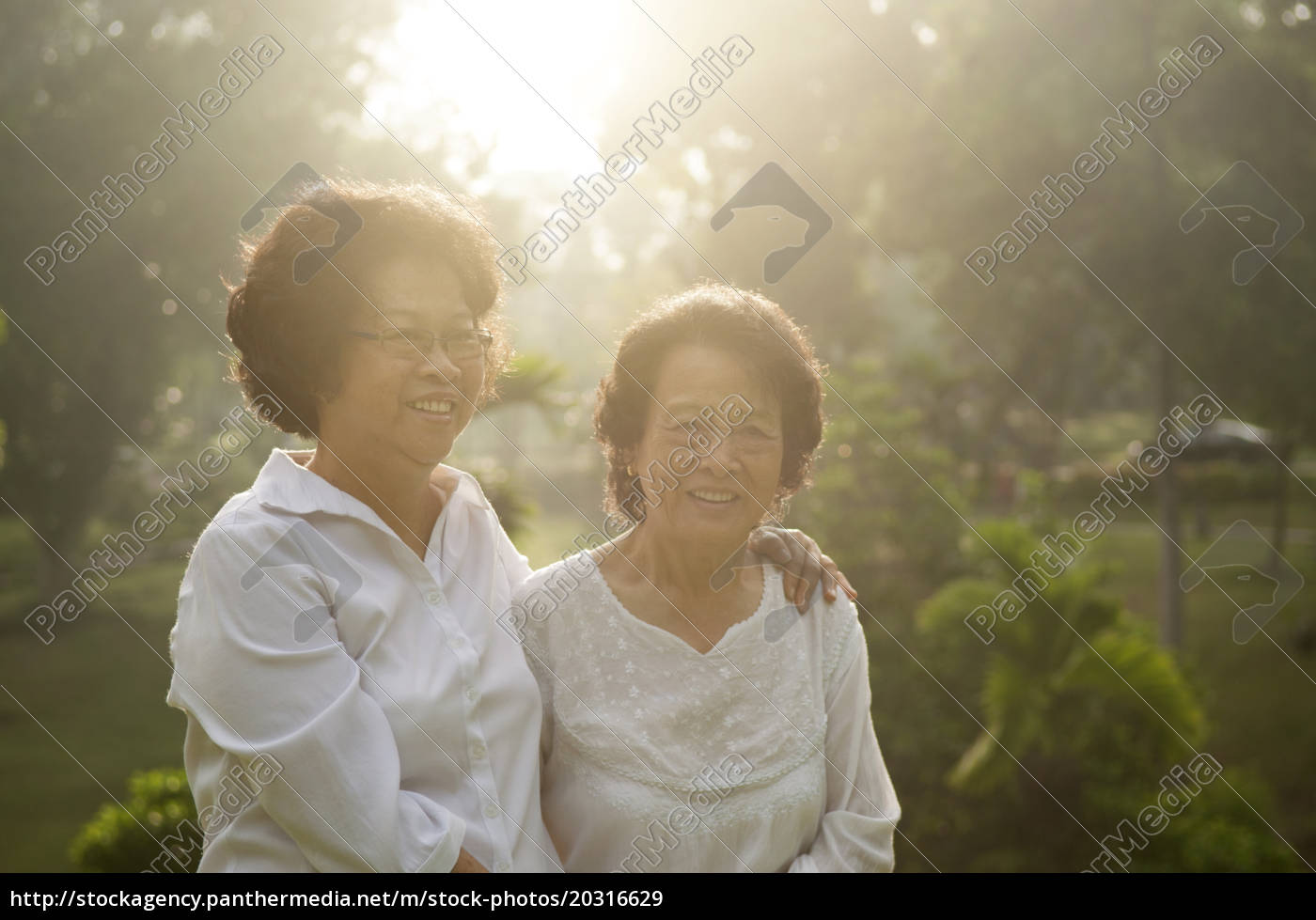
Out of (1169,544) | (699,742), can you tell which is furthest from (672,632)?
(1169,544)

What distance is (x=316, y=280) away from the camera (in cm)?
237

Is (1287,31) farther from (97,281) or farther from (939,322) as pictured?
(97,281)

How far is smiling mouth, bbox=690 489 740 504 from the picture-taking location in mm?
2670

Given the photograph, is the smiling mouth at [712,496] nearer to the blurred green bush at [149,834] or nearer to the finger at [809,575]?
the finger at [809,575]

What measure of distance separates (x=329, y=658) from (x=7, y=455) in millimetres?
12130

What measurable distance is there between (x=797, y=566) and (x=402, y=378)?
1210 mm

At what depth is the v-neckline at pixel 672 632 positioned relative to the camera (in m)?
2.73

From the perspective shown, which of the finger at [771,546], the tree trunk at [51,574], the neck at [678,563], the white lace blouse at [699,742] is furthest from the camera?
the tree trunk at [51,574]

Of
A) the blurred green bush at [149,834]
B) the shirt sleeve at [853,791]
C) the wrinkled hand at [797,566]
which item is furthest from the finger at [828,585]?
the blurred green bush at [149,834]

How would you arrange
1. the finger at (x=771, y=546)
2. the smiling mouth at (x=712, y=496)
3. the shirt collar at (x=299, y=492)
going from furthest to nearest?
the finger at (x=771, y=546), the smiling mouth at (x=712, y=496), the shirt collar at (x=299, y=492)

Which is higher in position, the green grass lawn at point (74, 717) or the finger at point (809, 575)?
the finger at point (809, 575)

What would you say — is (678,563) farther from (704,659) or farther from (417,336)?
(417,336)
